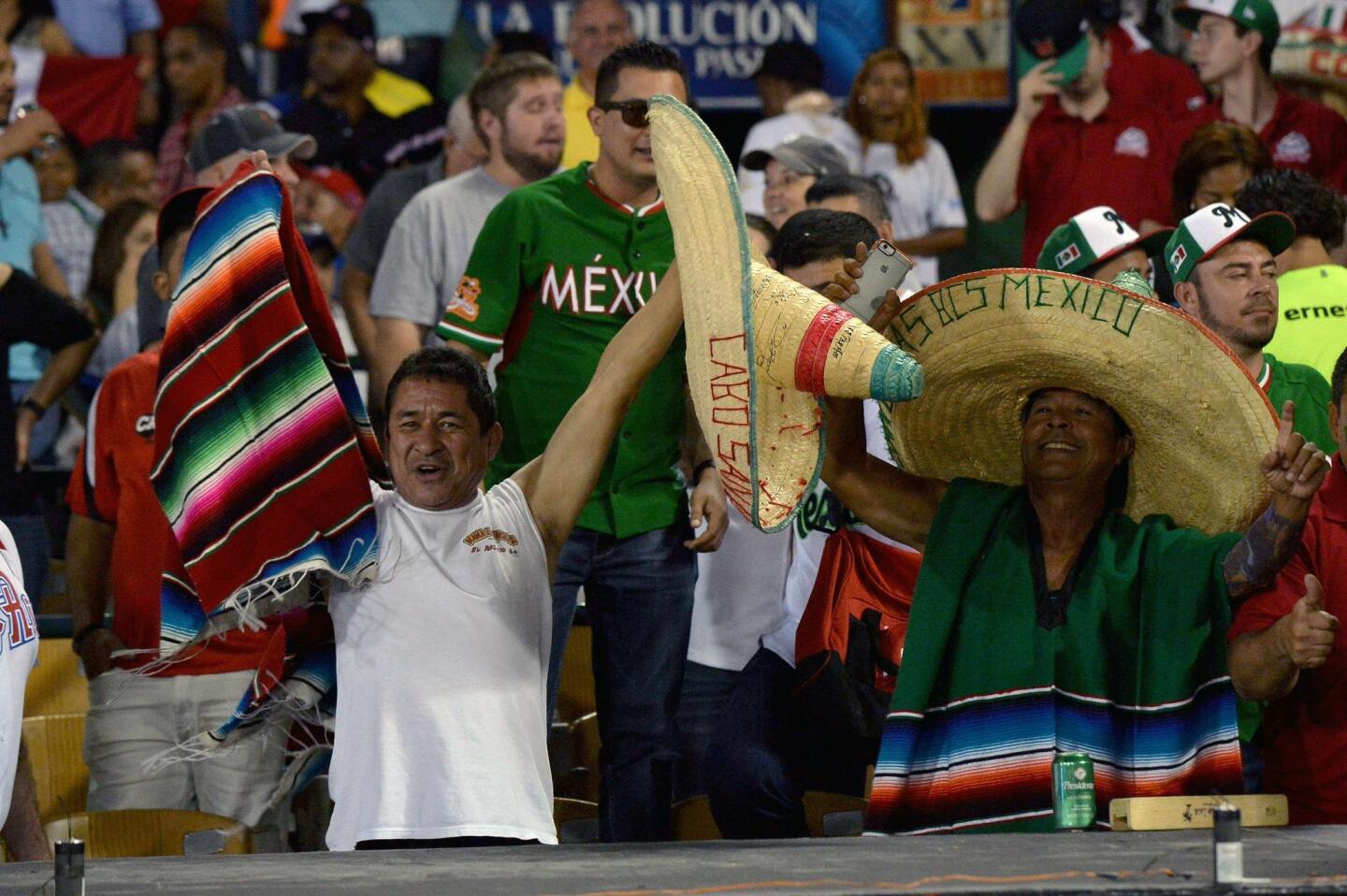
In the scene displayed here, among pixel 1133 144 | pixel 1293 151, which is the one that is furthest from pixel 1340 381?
pixel 1133 144

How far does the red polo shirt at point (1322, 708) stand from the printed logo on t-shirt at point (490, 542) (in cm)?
147

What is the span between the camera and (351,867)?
302cm

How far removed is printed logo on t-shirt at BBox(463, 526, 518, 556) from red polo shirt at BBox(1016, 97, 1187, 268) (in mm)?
3249

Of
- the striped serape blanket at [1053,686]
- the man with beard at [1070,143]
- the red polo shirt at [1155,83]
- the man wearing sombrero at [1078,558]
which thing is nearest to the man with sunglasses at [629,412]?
the man wearing sombrero at [1078,558]

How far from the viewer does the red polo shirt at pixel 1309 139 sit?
671 centimetres

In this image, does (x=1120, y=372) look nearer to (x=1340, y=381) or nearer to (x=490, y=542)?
(x=1340, y=381)

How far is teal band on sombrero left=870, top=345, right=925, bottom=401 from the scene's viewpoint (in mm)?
3369

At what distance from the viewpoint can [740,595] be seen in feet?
16.1

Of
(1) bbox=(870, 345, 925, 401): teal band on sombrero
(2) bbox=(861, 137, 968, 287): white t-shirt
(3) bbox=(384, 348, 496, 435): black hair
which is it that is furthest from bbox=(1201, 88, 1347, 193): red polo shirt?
(1) bbox=(870, 345, 925, 401): teal band on sombrero

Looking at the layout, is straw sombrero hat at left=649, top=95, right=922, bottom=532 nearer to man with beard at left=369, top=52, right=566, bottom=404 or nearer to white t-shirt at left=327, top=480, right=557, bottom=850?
white t-shirt at left=327, top=480, right=557, bottom=850

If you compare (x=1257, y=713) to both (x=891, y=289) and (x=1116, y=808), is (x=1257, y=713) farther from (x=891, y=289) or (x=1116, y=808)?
(x=891, y=289)

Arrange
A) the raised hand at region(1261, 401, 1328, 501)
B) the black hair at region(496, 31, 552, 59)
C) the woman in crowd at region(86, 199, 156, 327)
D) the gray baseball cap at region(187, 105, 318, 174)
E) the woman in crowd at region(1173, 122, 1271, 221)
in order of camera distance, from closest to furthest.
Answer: the raised hand at region(1261, 401, 1328, 501)
the gray baseball cap at region(187, 105, 318, 174)
the woman in crowd at region(1173, 122, 1271, 221)
the woman in crowd at region(86, 199, 156, 327)
the black hair at region(496, 31, 552, 59)

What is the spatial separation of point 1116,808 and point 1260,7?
394cm

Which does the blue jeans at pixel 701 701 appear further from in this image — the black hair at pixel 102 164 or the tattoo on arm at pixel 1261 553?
the black hair at pixel 102 164
